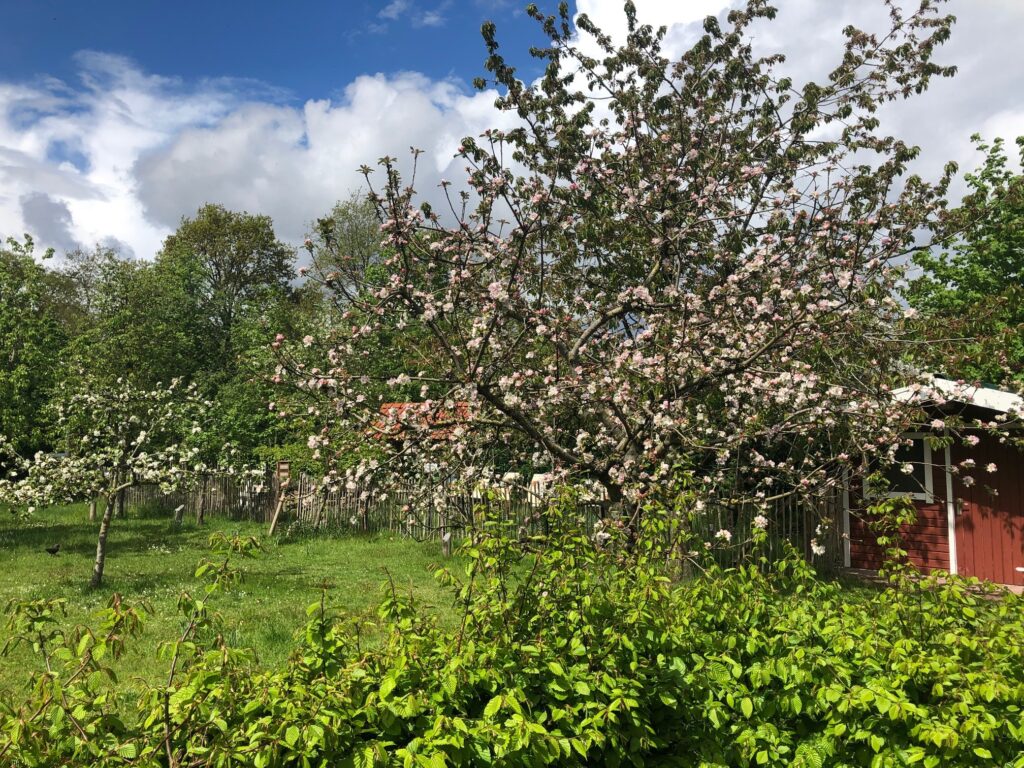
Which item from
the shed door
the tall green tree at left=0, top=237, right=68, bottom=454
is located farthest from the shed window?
the tall green tree at left=0, top=237, right=68, bottom=454

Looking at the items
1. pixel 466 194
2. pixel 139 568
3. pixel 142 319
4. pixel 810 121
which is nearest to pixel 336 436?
pixel 466 194

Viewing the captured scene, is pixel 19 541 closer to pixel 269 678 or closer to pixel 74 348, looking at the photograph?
pixel 74 348

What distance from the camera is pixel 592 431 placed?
1102 cm

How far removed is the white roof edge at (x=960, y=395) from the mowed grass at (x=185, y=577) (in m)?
7.07

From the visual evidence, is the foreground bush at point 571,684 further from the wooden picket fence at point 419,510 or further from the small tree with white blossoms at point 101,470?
the small tree with white blossoms at point 101,470

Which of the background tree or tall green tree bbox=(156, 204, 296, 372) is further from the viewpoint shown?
tall green tree bbox=(156, 204, 296, 372)

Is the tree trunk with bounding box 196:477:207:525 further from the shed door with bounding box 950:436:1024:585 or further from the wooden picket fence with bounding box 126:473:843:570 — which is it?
the shed door with bounding box 950:436:1024:585

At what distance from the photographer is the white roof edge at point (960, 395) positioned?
9352 mm

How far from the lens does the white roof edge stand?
9.35 metres

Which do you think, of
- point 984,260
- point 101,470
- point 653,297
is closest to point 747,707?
point 653,297

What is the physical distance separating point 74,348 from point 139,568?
52.5ft

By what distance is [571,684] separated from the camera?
2.74 metres

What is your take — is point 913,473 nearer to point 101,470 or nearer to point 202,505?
point 101,470

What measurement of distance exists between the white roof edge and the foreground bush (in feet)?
20.8
